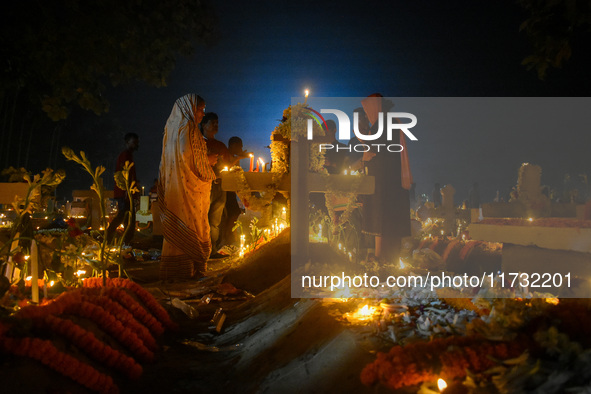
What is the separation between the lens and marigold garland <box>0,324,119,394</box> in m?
2.59

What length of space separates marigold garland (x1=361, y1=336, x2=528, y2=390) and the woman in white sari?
4648mm

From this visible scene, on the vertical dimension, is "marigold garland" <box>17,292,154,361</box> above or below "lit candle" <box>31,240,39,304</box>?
below

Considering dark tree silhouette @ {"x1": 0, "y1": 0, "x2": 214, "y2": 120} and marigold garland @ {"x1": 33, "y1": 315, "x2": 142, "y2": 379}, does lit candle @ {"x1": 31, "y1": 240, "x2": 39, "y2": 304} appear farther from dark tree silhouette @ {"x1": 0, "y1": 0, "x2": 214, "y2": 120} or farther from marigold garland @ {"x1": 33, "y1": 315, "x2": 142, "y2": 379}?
dark tree silhouette @ {"x1": 0, "y1": 0, "x2": 214, "y2": 120}

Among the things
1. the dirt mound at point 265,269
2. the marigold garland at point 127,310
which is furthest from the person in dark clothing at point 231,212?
the marigold garland at point 127,310

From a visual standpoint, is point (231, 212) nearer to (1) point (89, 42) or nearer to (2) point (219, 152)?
(2) point (219, 152)

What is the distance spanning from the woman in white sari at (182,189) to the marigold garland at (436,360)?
15.3ft

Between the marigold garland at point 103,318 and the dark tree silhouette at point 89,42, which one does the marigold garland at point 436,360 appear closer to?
the marigold garland at point 103,318

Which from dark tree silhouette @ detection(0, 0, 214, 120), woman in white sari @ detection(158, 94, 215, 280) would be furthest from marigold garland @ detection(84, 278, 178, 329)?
dark tree silhouette @ detection(0, 0, 214, 120)

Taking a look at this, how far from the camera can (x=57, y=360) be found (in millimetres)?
2674

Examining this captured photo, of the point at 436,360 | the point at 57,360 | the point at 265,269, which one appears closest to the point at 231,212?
the point at 265,269

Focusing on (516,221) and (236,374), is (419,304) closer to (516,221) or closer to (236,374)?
(236,374)

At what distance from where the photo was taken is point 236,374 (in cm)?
345

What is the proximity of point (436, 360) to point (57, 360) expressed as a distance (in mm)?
2405

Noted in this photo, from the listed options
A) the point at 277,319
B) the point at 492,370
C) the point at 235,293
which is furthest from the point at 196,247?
the point at 492,370
